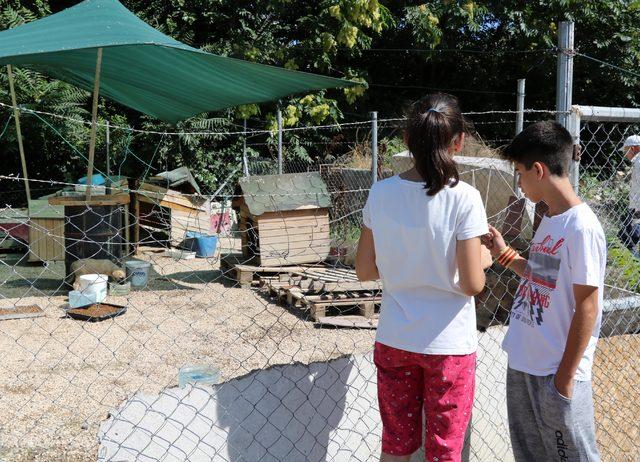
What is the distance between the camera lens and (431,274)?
2.04 meters

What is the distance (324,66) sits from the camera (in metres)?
13.7

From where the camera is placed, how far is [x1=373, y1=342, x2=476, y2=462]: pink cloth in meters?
2.08

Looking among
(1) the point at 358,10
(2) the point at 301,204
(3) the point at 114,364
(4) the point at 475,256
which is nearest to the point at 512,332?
(4) the point at 475,256

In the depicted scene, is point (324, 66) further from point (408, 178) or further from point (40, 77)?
point (408, 178)

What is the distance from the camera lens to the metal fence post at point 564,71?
296 centimetres

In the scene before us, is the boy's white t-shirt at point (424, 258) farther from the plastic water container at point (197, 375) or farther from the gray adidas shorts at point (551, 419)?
the plastic water container at point (197, 375)

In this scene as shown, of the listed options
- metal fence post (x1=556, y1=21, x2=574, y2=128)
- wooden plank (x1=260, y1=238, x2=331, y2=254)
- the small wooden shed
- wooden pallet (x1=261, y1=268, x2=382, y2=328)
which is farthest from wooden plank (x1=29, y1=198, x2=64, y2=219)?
metal fence post (x1=556, y1=21, x2=574, y2=128)

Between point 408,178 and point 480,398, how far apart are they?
1196 millimetres

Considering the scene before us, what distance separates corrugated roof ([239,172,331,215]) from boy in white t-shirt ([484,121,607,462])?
5065 mm

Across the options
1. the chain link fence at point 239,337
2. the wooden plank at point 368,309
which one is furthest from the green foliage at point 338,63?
the wooden plank at point 368,309

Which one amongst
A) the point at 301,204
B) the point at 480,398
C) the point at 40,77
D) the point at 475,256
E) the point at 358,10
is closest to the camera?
the point at 475,256

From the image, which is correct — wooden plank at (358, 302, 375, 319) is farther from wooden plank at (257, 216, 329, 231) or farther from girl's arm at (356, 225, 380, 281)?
girl's arm at (356, 225, 380, 281)

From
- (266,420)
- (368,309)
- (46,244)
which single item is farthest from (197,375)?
(46,244)

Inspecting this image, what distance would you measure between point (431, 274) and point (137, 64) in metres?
5.80
